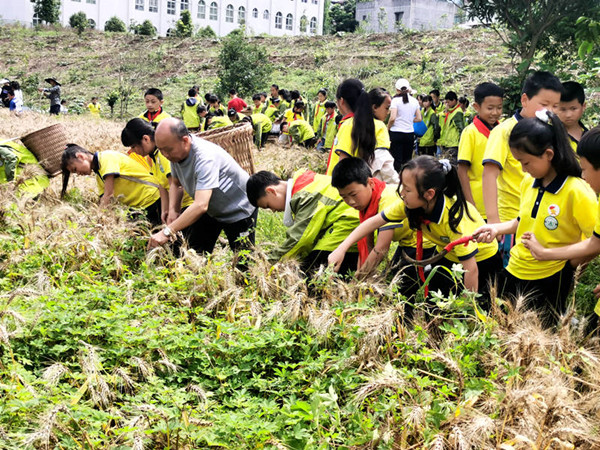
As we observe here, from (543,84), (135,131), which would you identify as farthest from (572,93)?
(135,131)

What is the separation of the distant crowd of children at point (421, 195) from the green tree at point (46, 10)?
44144 millimetres

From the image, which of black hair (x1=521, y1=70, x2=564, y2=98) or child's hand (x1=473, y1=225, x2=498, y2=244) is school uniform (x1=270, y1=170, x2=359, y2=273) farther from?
black hair (x1=521, y1=70, x2=564, y2=98)

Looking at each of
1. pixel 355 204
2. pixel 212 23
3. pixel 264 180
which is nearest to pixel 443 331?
pixel 355 204

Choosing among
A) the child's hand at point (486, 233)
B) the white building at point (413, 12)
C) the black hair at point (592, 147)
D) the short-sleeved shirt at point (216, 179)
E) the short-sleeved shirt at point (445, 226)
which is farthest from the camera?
the white building at point (413, 12)

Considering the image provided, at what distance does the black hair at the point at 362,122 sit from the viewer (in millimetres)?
4754

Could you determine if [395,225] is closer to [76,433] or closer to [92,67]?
[76,433]

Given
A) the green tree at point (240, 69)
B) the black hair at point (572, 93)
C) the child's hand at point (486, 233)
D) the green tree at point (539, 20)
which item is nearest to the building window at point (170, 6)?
the green tree at point (240, 69)

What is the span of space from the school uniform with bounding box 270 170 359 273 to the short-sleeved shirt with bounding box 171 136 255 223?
0.69 meters

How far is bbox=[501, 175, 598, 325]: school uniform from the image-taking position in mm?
2992

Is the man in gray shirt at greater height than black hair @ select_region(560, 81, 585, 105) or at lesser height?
lesser

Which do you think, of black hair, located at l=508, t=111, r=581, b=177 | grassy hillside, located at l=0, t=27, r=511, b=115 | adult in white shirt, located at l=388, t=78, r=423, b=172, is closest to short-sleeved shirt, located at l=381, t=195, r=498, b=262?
black hair, located at l=508, t=111, r=581, b=177

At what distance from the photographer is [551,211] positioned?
3.06m

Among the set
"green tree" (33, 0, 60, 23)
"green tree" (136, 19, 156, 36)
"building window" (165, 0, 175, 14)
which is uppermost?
"building window" (165, 0, 175, 14)

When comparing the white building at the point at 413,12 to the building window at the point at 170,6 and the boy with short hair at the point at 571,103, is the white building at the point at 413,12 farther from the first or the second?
the boy with short hair at the point at 571,103
